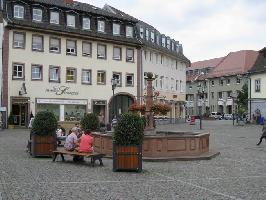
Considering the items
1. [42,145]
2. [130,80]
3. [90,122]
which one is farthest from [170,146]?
[130,80]

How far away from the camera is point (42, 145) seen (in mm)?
18891

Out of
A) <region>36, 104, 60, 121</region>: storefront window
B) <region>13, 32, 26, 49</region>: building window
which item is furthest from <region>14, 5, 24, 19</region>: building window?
<region>36, 104, 60, 121</region>: storefront window

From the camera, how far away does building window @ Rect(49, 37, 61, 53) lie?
46537mm

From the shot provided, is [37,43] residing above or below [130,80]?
above

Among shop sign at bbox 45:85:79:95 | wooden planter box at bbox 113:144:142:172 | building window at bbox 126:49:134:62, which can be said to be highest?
building window at bbox 126:49:134:62

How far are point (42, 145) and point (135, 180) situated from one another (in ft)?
22.2

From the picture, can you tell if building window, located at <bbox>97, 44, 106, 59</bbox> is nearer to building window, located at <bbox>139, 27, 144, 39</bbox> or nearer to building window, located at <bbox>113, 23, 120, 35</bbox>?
building window, located at <bbox>113, 23, 120, 35</bbox>

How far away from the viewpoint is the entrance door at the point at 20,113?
4422 centimetres

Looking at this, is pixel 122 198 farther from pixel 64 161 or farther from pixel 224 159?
pixel 224 159

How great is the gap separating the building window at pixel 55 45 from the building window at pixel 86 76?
3.53 meters

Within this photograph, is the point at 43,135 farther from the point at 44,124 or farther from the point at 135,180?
the point at 135,180

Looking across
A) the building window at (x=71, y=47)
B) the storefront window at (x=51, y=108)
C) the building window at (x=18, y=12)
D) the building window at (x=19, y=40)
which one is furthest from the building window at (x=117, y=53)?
the building window at (x=18, y=12)

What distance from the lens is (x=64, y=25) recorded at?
156 feet

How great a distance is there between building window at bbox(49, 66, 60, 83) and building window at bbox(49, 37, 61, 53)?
61.5 inches
